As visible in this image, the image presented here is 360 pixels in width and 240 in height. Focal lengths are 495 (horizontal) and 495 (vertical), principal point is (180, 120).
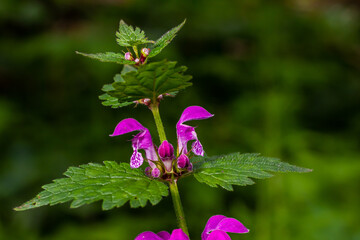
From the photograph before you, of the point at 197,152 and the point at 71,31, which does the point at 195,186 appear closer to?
the point at 71,31

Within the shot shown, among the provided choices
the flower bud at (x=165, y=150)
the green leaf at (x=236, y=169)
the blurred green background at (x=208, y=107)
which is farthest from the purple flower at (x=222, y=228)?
the blurred green background at (x=208, y=107)

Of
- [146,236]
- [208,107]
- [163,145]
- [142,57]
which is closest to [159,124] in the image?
[163,145]

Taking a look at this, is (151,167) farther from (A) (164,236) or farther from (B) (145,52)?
(B) (145,52)

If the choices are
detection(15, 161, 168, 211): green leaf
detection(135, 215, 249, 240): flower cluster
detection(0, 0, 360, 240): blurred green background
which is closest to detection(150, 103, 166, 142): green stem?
detection(15, 161, 168, 211): green leaf

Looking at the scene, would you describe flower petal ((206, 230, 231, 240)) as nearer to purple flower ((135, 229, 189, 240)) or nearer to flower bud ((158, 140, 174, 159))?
purple flower ((135, 229, 189, 240))

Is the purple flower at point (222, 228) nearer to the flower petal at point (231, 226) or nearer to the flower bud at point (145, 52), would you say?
the flower petal at point (231, 226)

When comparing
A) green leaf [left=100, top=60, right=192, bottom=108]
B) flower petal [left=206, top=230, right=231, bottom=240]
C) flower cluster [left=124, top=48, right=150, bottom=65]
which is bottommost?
flower petal [left=206, top=230, right=231, bottom=240]
